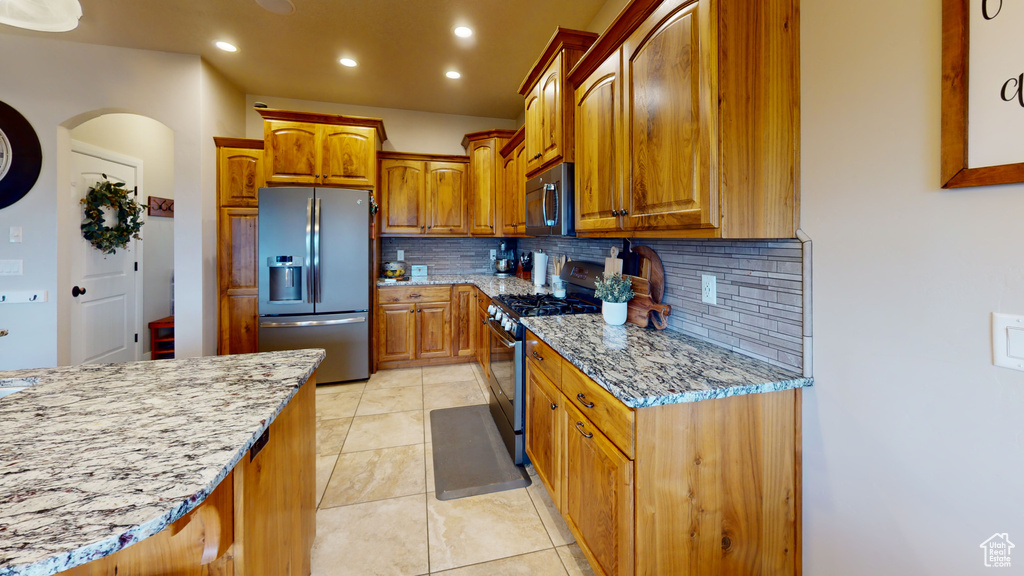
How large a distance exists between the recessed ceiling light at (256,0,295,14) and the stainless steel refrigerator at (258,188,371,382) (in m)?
1.27

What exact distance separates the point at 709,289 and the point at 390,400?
2625 millimetres

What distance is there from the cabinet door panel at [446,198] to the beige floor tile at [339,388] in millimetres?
1756

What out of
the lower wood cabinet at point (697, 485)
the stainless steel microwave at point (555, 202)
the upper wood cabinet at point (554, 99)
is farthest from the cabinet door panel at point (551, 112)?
the lower wood cabinet at point (697, 485)

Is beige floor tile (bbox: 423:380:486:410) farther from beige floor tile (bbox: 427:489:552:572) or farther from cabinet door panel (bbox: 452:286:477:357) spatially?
beige floor tile (bbox: 427:489:552:572)

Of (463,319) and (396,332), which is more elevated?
(463,319)

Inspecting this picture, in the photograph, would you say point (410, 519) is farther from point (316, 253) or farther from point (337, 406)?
point (316, 253)

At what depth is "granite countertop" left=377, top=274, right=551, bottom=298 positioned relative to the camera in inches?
129

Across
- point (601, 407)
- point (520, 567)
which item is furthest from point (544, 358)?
point (520, 567)

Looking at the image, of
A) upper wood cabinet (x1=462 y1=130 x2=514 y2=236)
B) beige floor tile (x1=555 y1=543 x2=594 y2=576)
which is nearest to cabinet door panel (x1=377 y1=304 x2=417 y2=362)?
upper wood cabinet (x1=462 y1=130 x2=514 y2=236)

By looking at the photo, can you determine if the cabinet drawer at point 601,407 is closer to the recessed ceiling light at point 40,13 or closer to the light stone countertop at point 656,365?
the light stone countertop at point 656,365

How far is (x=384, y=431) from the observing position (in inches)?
106

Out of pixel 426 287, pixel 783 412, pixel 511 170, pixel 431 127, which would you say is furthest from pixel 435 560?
pixel 431 127

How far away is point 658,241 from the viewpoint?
1.97 meters

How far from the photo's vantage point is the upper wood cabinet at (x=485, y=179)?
164 inches
